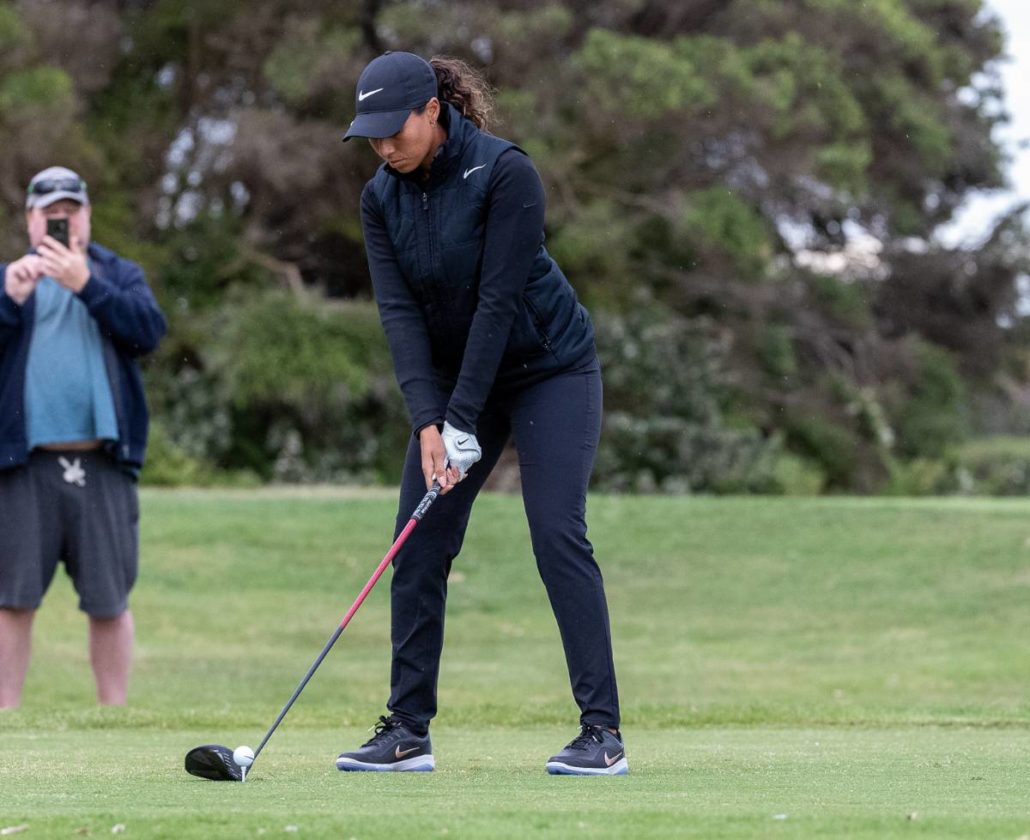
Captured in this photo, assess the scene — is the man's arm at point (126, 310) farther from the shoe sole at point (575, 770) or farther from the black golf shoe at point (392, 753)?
the shoe sole at point (575, 770)

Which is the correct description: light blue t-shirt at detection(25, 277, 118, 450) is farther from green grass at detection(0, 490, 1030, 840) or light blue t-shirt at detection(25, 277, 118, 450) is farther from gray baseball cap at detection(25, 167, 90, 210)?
green grass at detection(0, 490, 1030, 840)

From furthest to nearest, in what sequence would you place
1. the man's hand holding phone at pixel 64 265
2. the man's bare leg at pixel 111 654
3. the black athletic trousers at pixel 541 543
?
the man's bare leg at pixel 111 654 < the man's hand holding phone at pixel 64 265 < the black athletic trousers at pixel 541 543

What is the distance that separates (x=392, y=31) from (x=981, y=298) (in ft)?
42.4

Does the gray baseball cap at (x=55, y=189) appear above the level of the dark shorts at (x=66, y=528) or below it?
above

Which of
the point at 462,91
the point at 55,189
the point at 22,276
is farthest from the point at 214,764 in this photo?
the point at 55,189

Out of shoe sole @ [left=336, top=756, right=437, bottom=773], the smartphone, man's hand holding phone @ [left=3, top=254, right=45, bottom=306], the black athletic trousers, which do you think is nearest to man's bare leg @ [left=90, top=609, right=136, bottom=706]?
man's hand holding phone @ [left=3, top=254, right=45, bottom=306]

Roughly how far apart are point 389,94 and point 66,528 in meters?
3.43

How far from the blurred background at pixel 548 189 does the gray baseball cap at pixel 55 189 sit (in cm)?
1387

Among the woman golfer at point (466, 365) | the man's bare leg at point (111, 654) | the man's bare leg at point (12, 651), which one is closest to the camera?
the woman golfer at point (466, 365)

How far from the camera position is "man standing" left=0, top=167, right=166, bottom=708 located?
7199mm

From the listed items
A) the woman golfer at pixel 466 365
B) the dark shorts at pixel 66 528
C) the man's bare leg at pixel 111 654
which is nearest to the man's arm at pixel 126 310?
the dark shorts at pixel 66 528

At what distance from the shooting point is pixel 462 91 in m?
5.05

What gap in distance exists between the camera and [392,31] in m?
22.6

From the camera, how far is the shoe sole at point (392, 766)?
15.7 feet
